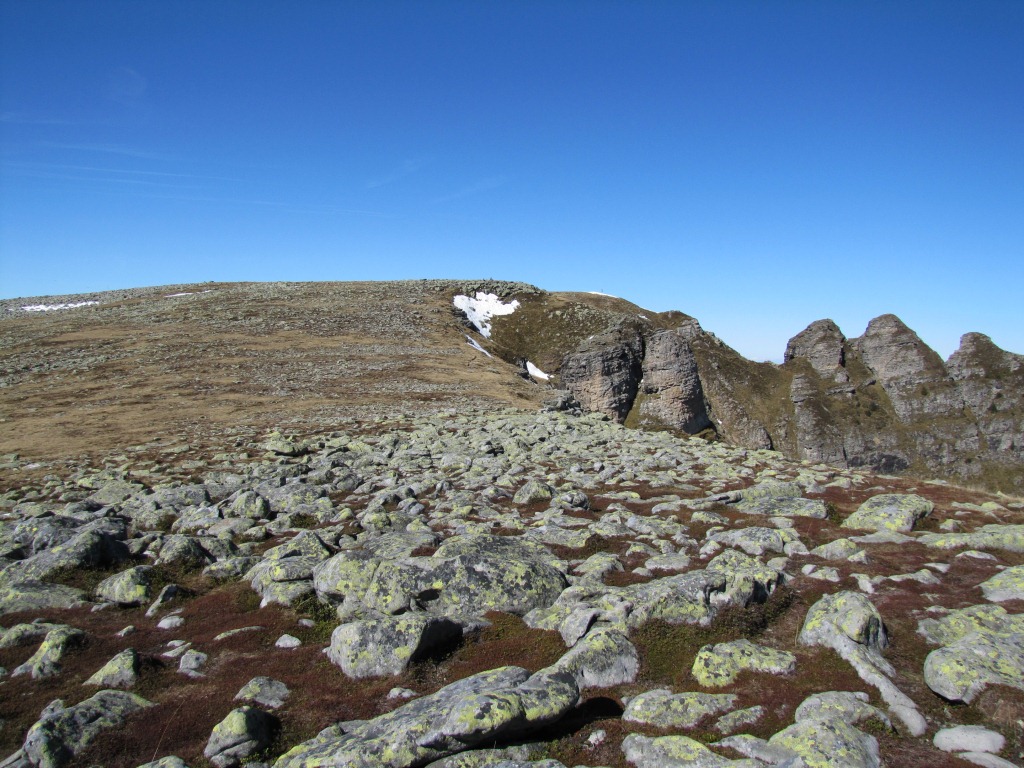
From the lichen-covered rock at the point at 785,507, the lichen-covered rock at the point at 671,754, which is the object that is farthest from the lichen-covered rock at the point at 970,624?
the lichen-covered rock at the point at 785,507

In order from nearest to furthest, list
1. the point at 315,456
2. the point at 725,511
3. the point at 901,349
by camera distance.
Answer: the point at 725,511, the point at 315,456, the point at 901,349

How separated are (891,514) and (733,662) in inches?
511

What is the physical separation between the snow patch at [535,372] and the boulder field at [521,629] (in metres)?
61.3

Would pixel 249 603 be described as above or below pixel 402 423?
below

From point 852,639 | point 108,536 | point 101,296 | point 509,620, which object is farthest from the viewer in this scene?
point 101,296

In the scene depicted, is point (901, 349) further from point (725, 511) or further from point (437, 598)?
point (437, 598)

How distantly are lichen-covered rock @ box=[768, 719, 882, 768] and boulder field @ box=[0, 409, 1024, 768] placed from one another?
4 centimetres

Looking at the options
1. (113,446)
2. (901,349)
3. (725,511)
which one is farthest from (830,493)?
(901,349)

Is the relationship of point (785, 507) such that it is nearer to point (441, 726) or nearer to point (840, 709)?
point (840, 709)

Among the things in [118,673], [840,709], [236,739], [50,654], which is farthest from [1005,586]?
[50,654]

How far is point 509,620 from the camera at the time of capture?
14.7 metres

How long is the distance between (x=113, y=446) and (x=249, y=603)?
31704 millimetres

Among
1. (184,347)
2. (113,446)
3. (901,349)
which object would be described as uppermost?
(901,349)

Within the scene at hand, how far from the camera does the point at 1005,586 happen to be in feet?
46.7
